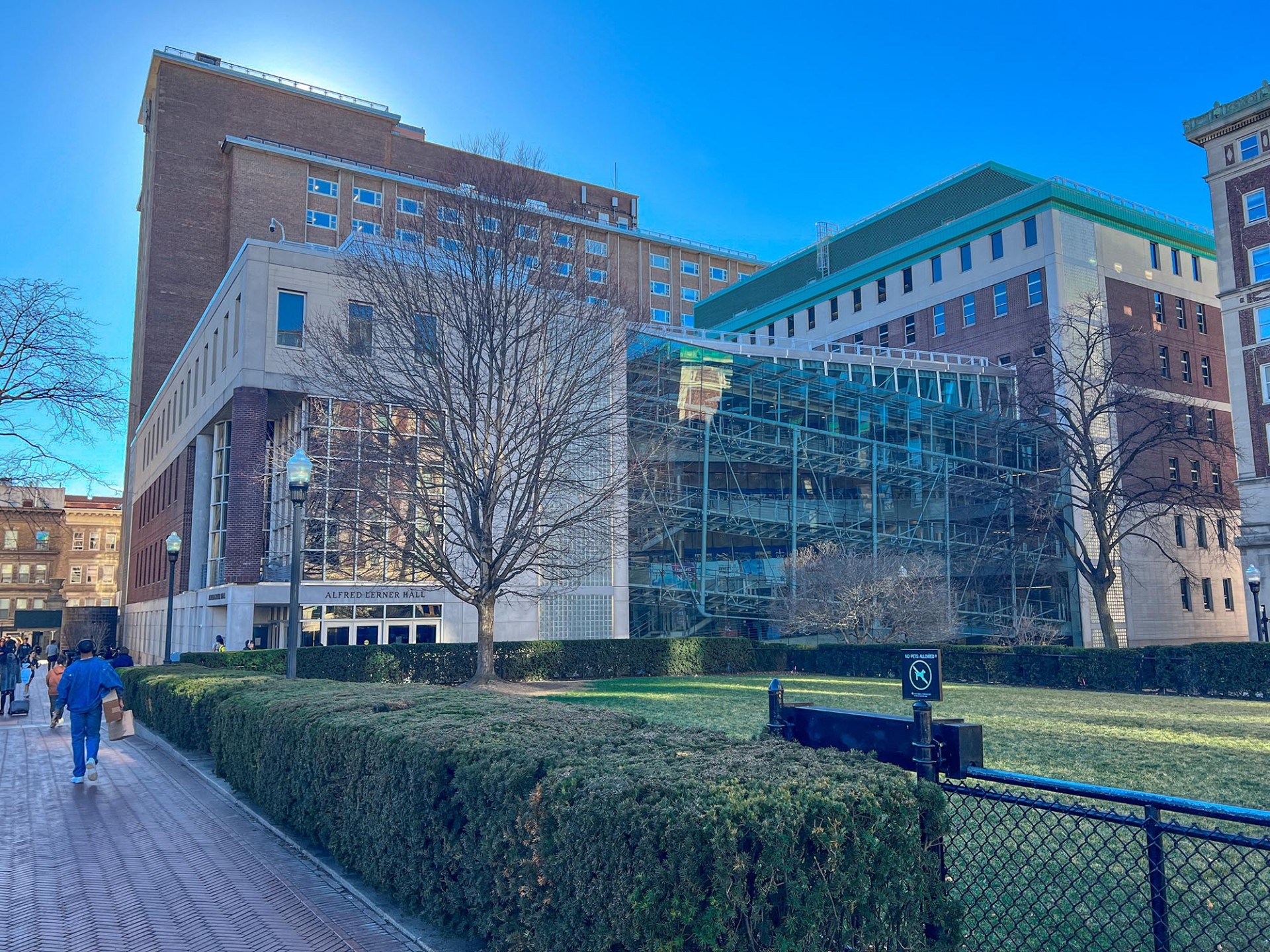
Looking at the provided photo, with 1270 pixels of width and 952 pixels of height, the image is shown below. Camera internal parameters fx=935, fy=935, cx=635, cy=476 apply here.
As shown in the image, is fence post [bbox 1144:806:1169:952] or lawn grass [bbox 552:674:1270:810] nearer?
fence post [bbox 1144:806:1169:952]

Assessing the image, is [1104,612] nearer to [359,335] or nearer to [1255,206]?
[1255,206]

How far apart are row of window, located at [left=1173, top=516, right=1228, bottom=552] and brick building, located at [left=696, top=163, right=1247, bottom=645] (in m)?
0.09

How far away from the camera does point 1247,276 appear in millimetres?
42812

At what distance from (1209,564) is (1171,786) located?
51106 millimetres

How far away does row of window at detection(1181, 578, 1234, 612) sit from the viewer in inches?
1988

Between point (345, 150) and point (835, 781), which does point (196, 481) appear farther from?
point (835, 781)

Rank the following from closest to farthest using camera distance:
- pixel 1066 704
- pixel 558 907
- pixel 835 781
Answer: pixel 835 781
pixel 558 907
pixel 1066 704

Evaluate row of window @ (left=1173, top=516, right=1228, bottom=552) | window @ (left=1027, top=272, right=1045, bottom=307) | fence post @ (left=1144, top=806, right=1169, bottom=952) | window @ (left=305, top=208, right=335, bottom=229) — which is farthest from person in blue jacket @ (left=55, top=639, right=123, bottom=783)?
window @ (left=305, top=208, right=335, bottom=229)

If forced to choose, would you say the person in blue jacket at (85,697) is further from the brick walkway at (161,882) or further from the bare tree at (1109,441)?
the bare tree at (1109,441)

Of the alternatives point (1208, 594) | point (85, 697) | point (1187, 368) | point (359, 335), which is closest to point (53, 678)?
point (85, 697)

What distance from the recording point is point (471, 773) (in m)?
5.38

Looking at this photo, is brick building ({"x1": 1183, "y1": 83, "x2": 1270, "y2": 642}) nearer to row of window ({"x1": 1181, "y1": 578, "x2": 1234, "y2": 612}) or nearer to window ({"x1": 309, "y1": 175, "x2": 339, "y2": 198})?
row of window ({"x1": 1181, "y1": 578, "x2": 1234, "y2": 612})

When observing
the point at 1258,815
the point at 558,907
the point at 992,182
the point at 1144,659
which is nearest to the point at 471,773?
the point at 558,907

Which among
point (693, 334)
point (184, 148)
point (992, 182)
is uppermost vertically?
point (184, 148)
